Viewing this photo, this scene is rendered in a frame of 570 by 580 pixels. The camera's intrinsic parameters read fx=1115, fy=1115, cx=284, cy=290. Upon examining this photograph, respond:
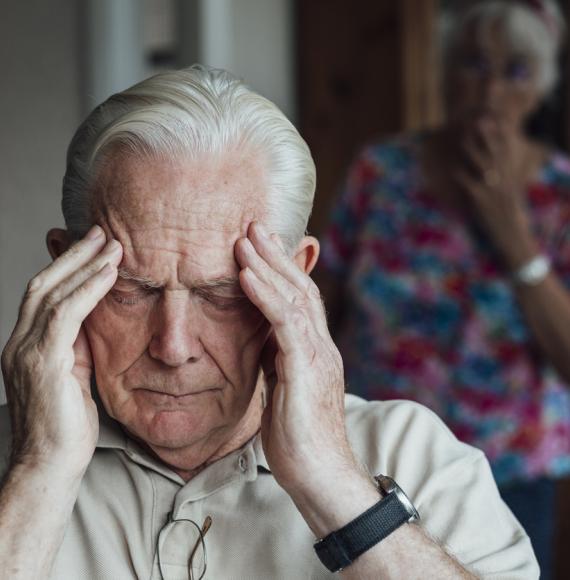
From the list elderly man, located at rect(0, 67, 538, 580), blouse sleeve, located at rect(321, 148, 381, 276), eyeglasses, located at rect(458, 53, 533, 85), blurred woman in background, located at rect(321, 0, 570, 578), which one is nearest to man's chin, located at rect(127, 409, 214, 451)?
elderly man, located at rect(0, 67, 538, 580)

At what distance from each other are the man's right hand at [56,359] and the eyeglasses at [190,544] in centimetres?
16

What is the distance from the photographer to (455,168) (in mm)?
2857

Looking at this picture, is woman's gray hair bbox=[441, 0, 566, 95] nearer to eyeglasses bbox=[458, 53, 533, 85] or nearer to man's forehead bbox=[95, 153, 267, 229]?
eyeglasses bbox=[458, 53, 533, 85]

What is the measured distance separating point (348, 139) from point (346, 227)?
147 cm

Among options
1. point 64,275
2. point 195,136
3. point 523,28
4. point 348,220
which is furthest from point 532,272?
point 64,275

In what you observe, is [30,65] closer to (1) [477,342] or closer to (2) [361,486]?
(1) [477,342]

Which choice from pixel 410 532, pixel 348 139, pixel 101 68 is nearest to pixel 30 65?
pixel 101 68

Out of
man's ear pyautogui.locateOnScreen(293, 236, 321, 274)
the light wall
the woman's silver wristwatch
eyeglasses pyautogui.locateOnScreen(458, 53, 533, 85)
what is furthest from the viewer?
eyeglasses pyautogui.locateOnScreen(458, 53, 533, 85)

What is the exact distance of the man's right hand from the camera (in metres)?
1.58

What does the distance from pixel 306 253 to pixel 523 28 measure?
1.43m

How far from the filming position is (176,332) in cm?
158

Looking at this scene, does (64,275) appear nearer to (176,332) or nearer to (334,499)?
(176,332)

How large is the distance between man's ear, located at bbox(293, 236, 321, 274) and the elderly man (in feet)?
0.05

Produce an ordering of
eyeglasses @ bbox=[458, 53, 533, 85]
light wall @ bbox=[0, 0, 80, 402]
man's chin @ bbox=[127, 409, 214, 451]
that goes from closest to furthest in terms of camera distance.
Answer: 1. man's chin @ bbox=[127, 409, 214, 451]
2. light wall @ bbox=[0, 0, 80, 402]
3. eyeglasses @ bbox=[458, 53, 533, 85]
